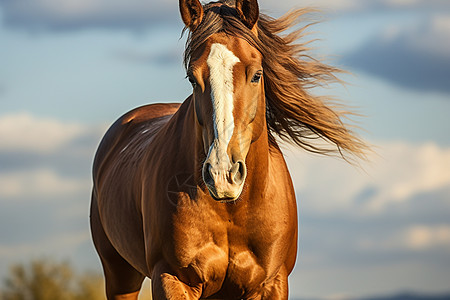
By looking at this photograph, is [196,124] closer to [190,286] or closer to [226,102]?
[226,102]

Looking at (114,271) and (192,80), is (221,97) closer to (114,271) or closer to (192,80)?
(192,80)

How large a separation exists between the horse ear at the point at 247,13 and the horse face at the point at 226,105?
0.23 meters

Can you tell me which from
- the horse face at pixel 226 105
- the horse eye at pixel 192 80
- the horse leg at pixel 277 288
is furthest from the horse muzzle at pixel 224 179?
the horse leg at pixel 277 288

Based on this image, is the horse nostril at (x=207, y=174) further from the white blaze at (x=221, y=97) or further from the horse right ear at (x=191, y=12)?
the horse right ear at (x=191, y=12)

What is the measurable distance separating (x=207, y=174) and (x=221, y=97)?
44 cm

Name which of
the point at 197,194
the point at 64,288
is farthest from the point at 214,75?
the point at 64,288

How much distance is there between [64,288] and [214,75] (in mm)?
12669

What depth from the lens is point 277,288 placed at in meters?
4.93

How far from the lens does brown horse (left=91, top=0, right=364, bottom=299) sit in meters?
4.02

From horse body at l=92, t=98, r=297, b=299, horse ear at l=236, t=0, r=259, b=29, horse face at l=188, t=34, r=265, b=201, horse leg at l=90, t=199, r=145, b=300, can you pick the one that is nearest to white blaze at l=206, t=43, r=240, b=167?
horse face at l=188, t=34, r=265, b=201

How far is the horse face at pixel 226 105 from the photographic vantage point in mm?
3830

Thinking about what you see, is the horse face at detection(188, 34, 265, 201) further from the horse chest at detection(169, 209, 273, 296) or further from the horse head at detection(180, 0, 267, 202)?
the horse chest at detection(169, 209, 273, 296)

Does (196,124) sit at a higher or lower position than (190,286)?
higher

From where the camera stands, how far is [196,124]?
172 inches
